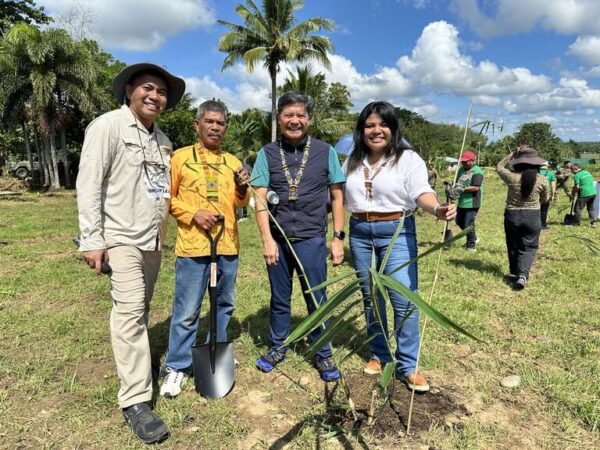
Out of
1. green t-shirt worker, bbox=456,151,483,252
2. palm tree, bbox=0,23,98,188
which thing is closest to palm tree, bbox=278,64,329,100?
palm tree, bbox=0,23,98,188

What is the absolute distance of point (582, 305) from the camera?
184 inches

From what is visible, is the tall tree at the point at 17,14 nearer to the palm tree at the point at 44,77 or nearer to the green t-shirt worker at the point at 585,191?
the palm tree at the point at 44,77

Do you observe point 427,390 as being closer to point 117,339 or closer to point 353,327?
point 353,327

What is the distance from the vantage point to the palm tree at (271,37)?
23219mm

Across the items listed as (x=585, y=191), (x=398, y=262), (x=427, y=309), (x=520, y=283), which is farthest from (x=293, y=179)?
(x=585, y=191)

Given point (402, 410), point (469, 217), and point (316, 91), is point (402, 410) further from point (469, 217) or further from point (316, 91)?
point (316, 91)

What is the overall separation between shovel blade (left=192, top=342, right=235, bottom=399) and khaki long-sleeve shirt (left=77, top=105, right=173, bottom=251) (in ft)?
2.54

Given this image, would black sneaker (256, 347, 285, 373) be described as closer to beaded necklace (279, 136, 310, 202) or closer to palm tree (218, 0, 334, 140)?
beaded necklace (279, 136, 310, 202)

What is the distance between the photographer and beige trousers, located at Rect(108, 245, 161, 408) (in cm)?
248

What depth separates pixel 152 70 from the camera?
102 inches

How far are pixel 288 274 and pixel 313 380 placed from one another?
0.78m

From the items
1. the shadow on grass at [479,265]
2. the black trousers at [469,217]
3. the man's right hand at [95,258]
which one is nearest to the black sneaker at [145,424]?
the man's right hand at [95,258]

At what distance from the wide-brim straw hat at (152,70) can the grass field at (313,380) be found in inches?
77.0

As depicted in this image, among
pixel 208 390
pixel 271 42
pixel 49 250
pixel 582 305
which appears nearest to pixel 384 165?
pixel 208 390
